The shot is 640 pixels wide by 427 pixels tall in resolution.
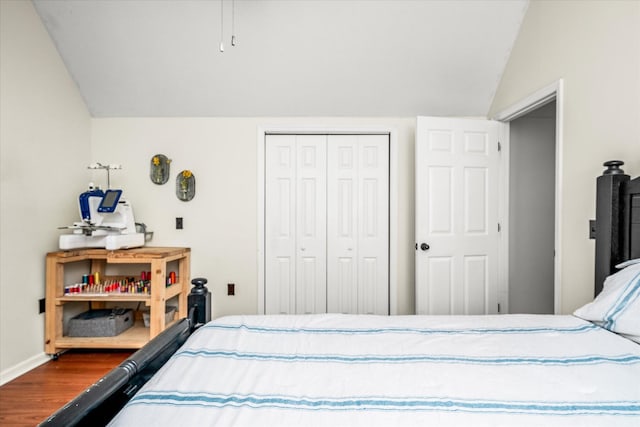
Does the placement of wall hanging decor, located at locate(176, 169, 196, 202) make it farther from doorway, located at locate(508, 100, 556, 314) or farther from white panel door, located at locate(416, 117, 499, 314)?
doorway, located at locate(508, 100, 556, 314)

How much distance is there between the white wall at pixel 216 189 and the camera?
3.46 m

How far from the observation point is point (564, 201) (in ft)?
7.55

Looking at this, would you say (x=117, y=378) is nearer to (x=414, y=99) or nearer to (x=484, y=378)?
(x=484, y=378)

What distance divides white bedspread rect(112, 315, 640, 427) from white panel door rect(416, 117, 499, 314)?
1.66 meters

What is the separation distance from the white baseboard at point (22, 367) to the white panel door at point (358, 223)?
7.80 ft

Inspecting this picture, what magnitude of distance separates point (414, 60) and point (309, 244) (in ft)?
6.24

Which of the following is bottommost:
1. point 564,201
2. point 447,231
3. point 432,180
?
point 447,231

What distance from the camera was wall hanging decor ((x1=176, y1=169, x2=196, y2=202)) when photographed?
11.3ft

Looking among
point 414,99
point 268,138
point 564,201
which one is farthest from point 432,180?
point 268,138

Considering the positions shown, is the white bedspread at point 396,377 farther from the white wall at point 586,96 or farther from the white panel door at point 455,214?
the white panel door at point 455,214

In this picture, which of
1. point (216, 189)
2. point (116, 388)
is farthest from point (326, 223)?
point (116, 388)

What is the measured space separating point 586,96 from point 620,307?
137cm

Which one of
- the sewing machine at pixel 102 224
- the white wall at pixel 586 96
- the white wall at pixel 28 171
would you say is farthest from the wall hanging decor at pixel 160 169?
the white wall at pixel 586 96

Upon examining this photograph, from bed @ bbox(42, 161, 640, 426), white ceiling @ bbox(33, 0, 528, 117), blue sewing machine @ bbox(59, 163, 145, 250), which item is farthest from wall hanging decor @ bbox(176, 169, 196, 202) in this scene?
bed @ bbox(42, 161, 640, 426)
